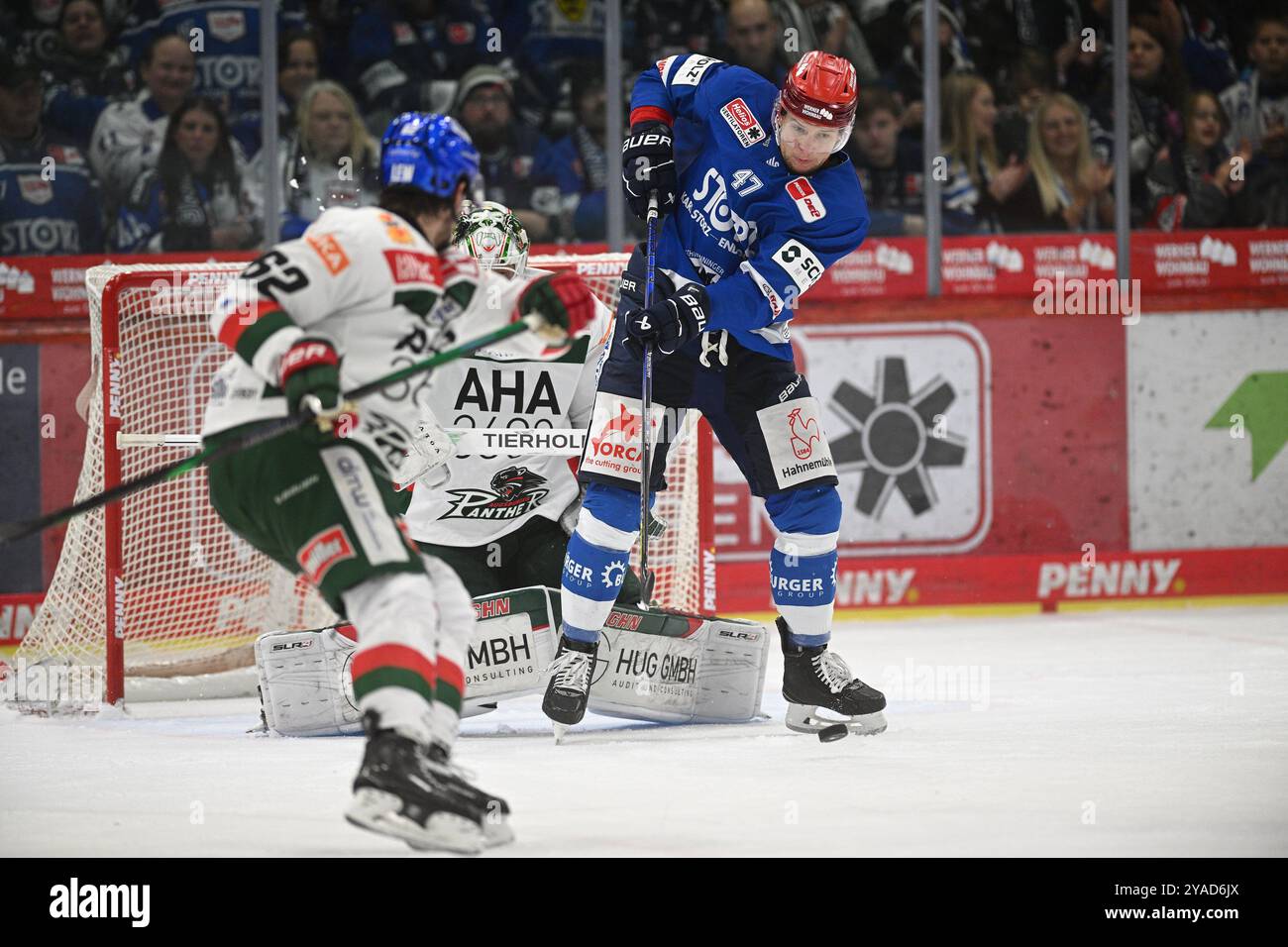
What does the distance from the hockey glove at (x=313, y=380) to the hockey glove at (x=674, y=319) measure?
126cm

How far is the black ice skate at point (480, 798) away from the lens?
2.90m

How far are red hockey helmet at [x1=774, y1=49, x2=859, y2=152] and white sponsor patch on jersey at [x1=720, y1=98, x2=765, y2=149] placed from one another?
6.3 inches

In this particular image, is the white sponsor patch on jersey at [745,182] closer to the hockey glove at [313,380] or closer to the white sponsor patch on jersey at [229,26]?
the hockey glove at [313,380]

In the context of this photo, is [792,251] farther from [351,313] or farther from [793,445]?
[351,313]

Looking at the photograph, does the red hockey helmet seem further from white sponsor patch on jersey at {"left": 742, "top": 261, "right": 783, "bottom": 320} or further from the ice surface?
the ice surface

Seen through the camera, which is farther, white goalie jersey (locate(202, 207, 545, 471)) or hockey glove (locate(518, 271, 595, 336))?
hockey glove (locate(518, 271, 595, 336))

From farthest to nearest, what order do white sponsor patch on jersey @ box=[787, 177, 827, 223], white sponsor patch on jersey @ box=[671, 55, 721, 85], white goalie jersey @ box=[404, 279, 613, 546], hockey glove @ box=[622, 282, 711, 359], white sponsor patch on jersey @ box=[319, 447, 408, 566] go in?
1. white goalie jersey @ box=[404, 279, 613, 546]
2. white sponsor patch on jersey @ box=[671, 55, 721, 85]
3. white sponsor patch on jersey @ box=[787, 177, 827, 223]
4. hockey glove @ box=[622, 282, 711, 359]
5. white sponsor patch on jersey @ box=[319, 447, 408, 566]

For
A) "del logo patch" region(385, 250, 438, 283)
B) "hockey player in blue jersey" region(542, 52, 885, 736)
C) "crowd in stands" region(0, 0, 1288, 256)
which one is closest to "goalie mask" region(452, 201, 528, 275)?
"hockey player in blue jersey" region(542, 52, 885, 736)

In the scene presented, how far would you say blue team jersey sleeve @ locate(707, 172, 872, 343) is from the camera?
4148 mm

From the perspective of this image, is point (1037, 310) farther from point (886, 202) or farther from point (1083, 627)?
point (1083, 627)

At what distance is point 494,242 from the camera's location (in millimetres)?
4680

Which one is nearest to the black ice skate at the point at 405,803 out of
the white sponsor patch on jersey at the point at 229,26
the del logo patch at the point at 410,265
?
the del logo patch at the point at 410,265

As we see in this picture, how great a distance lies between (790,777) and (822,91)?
1563 millimetres

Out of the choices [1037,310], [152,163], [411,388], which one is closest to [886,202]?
[1037,310]
